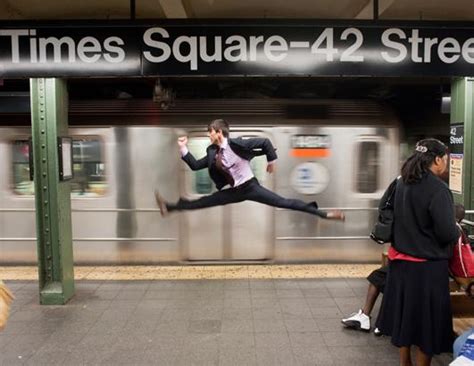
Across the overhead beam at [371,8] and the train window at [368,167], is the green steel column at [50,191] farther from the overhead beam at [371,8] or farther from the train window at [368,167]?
the train window at [368,167]

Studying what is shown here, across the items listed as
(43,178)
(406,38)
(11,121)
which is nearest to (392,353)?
(406,38)

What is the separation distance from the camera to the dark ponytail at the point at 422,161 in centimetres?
281

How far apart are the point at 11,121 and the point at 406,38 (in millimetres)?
4794

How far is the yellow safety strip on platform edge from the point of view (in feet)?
18.2

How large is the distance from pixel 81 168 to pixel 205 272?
205 centimetres

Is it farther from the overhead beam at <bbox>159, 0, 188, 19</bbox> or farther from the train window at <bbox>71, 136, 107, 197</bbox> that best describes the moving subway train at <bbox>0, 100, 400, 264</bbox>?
the overhead beam at <bbox>159, 0, 188, 19</bbox>

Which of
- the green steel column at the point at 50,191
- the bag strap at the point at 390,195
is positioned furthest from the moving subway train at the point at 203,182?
the bag strap at the point at 390,195

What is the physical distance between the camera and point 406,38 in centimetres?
372

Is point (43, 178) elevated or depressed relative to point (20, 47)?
depressed

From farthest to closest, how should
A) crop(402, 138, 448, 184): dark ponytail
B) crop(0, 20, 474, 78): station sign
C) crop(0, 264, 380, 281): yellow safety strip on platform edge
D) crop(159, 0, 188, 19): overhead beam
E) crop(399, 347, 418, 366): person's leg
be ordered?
crop(0, 264, 380, 281): yellow safety strip on platform edge, crop(159, 0, 188, 19): overhead beam, crop(0, 20, 474, 78): station sign, crop(399, 347, 418, 366): person's leg, crop(402, 138, 448, 184): dark ponytail

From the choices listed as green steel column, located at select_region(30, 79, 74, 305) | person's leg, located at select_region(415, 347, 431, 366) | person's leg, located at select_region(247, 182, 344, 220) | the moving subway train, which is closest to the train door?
the moving subway train

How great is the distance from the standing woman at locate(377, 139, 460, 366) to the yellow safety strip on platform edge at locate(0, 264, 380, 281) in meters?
2.61

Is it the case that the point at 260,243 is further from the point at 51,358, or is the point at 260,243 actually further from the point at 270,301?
the point at 51,358

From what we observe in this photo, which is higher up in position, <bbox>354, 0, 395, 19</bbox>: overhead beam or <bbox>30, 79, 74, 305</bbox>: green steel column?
<bbox>354, 0, 395, 19</bbox>: overhead beam
